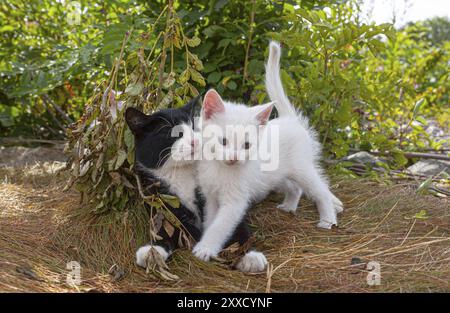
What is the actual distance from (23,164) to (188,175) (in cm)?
230

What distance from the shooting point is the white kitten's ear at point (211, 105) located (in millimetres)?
2297

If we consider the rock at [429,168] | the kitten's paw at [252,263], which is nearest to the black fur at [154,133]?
the kitten's paw at [252,263]

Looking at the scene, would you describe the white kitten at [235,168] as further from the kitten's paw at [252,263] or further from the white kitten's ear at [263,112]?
the kitten's paw at [252,263]

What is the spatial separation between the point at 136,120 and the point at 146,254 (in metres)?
0.66

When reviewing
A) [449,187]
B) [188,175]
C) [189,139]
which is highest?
[189,139]

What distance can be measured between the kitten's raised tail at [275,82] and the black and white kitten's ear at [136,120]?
2.63 feet

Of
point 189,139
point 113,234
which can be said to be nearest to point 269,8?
point 189,139

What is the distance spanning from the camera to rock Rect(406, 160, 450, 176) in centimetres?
406

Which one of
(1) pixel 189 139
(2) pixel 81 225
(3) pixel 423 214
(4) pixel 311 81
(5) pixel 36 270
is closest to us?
(5) pixel 36 270

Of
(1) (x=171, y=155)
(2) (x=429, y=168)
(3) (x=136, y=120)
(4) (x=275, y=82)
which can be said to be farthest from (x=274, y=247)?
(2) (x=429, y=168)

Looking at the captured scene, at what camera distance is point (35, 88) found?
3.69 m

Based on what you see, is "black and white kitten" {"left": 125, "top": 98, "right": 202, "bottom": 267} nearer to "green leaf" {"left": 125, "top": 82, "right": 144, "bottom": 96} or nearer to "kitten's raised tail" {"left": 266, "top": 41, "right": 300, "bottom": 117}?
"green leaf" {"left": 125, "top": 82, "right": 144, "bottom": 96}

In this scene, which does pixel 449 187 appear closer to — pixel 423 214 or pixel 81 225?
pixel 423 214

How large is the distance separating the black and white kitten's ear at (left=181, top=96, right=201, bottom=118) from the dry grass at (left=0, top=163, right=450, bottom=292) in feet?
1.98
